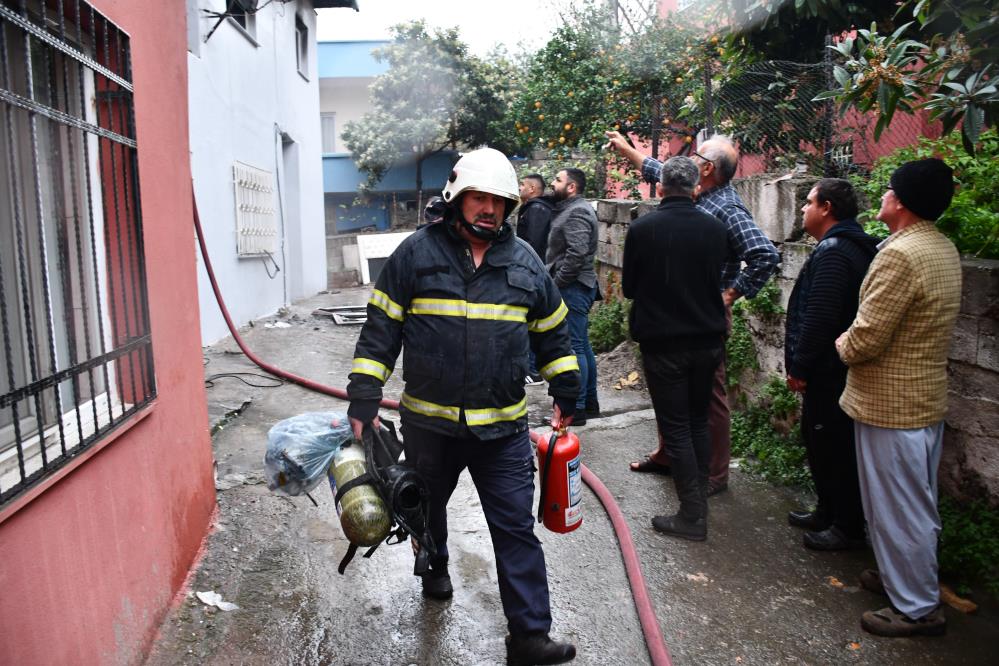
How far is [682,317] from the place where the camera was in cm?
393

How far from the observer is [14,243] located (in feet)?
7.61

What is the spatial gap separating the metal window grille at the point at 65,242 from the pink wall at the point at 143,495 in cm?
10

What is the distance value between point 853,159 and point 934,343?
10.1 ft

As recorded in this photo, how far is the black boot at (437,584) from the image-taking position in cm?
341

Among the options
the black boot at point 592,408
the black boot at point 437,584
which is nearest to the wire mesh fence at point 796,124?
the black boot at point 592,408

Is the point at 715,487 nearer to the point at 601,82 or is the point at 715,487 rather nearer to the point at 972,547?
the point at 972,547

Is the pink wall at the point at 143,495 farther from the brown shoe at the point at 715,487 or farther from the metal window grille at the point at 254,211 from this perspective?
the metal window grille at the point at 254,211

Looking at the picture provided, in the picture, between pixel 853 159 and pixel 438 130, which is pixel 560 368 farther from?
pixel 438 130

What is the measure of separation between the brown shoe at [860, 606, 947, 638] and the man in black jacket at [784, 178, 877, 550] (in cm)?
73

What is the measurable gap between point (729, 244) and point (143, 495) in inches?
128

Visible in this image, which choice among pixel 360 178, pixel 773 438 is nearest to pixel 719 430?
pixel 773 438

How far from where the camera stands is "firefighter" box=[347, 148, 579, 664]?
2908 millimetres

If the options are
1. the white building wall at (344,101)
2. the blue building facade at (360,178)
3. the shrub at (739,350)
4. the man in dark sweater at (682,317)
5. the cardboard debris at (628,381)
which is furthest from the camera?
the white building wall at (344,101)

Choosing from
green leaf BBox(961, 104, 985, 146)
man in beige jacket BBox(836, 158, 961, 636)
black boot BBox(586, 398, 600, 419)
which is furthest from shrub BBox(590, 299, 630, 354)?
green leaf BBox(961, 104, 985, 146)
